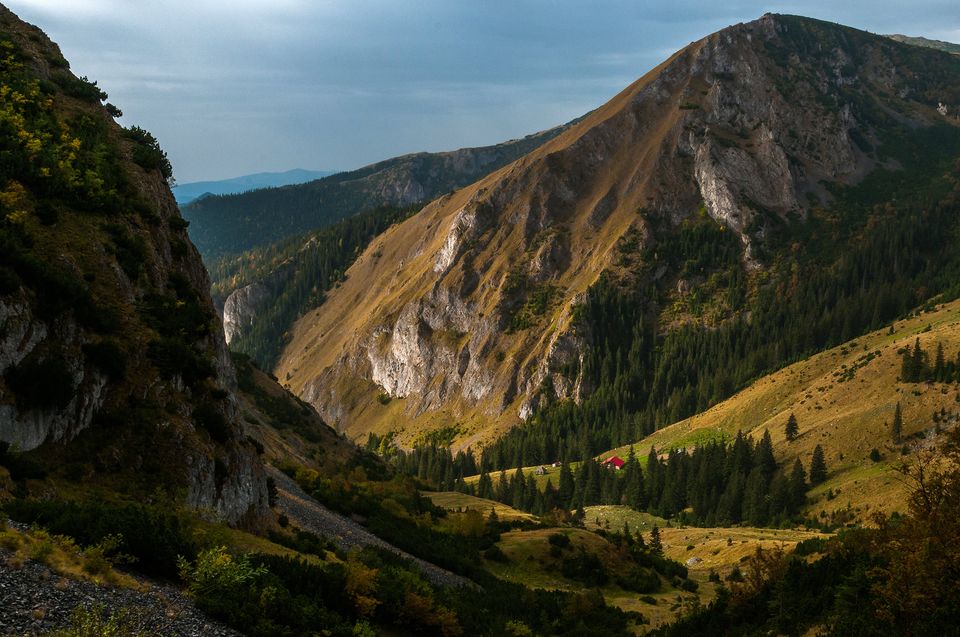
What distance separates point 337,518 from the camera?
55.7 meters

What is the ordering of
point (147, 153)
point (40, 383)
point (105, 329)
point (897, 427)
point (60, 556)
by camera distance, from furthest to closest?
point (897, 427), point (147, 153), point (105, 329), point (40, 383), point (60, 556)

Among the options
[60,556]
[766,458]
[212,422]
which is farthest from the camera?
[766,458]

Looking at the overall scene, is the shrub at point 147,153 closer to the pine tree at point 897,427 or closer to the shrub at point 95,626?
the shrub at point 95,626

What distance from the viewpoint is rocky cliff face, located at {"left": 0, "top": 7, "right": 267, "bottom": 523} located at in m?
28.4

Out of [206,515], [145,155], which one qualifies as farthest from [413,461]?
[206,515]

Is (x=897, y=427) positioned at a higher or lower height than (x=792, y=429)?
higher

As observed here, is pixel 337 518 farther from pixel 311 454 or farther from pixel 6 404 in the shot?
pixel 311 454

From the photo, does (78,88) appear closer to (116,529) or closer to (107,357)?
(107,357)

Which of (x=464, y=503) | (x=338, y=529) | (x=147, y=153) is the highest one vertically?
(x=147, y=153)

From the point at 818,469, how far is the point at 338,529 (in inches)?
3849

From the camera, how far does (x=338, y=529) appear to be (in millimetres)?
51562

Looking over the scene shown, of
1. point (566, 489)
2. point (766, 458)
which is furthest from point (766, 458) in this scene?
point (566, 489)

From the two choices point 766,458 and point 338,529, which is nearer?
point 338,529

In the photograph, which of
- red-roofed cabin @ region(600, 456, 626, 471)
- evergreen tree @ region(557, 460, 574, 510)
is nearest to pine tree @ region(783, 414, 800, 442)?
red-roofed cabin @ region(600, 456, 626, 471)
